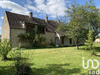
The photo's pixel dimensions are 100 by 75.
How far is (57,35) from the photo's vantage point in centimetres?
2241

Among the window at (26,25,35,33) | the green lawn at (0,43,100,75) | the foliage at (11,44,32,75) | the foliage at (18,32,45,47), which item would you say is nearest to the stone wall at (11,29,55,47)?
the foliage at (18,32,45,47)

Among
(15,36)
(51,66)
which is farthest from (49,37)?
(51,66)

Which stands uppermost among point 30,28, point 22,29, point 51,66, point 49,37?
point 30,28

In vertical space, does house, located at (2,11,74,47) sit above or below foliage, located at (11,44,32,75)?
above

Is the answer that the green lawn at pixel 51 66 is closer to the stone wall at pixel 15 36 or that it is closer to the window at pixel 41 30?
the stone wall at pixel 15 36

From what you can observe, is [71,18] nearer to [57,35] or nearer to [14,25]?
[57,35]

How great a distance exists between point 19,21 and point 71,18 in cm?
1189

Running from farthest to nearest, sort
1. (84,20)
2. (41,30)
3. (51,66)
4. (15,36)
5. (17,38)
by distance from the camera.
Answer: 1. (41,30)
2. (17,38)
3. (15,36)
4. (84,20)
5. (51,66)

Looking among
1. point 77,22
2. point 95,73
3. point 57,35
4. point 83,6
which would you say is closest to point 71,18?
point 77,22

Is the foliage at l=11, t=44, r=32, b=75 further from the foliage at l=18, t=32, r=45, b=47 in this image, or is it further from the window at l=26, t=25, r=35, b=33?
the window at l=26, t=25, r=35, b=33

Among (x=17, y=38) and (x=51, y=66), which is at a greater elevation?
(x=17, y=38)

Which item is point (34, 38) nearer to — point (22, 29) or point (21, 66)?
point (22, 29)

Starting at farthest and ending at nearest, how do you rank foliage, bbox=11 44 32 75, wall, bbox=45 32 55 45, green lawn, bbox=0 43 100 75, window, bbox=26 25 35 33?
wall, bbox=45 32 55 45, window, bbox=26 25 35 33, green lawn, bbox=0 43 100 75, foliage, bbox=11 44 32 75

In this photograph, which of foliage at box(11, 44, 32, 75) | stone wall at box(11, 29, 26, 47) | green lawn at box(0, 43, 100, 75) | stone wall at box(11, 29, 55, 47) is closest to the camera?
foliage at box(11, 44, 32, 75)
